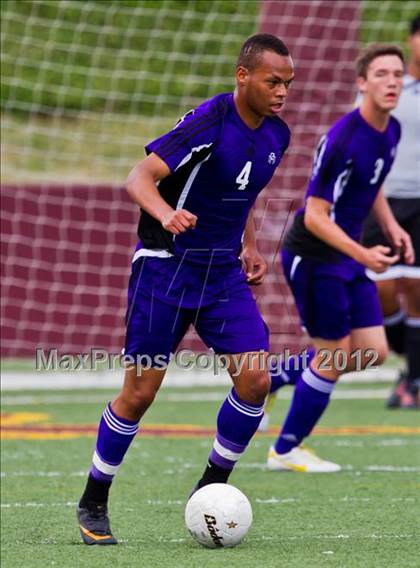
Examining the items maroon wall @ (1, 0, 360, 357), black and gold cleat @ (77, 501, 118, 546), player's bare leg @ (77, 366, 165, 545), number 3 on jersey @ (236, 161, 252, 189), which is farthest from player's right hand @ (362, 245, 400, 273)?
maroon wall @ (1, 0, 360, 357)

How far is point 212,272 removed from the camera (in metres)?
5.18

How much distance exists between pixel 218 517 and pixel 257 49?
5.63 feet

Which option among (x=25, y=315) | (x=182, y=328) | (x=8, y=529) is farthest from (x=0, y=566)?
(x=25, y=315)

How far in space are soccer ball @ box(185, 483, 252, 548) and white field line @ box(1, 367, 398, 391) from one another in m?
5.81

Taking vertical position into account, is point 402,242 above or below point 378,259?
below

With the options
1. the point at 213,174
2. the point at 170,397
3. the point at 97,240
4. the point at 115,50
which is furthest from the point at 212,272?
the point at 115,50

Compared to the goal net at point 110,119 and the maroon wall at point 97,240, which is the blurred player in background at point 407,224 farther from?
the maroon wall at point 97,240

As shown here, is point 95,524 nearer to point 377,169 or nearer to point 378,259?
point 378,259

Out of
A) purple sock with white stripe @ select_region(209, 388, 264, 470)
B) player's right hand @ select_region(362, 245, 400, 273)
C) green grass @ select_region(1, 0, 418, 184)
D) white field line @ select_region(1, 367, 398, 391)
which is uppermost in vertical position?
player's right hand @ select_region(362, 245, 400, 273)

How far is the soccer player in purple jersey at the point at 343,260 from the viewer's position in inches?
260

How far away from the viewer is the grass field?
4.77 m

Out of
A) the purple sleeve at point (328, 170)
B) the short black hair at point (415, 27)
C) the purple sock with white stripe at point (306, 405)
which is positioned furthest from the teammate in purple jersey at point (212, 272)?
the short black hair at point (415, 27)

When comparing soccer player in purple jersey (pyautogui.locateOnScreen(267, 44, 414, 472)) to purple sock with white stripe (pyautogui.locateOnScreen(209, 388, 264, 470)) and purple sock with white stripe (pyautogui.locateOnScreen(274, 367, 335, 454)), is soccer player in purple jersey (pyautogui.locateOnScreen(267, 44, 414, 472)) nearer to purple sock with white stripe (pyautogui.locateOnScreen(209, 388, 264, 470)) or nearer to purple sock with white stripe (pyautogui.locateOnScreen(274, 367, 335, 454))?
purple sock with white stripe (pyautogui.locateOnScreen(274, 367, 335, 454))

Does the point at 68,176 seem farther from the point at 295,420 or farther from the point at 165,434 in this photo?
the point at 295,420
